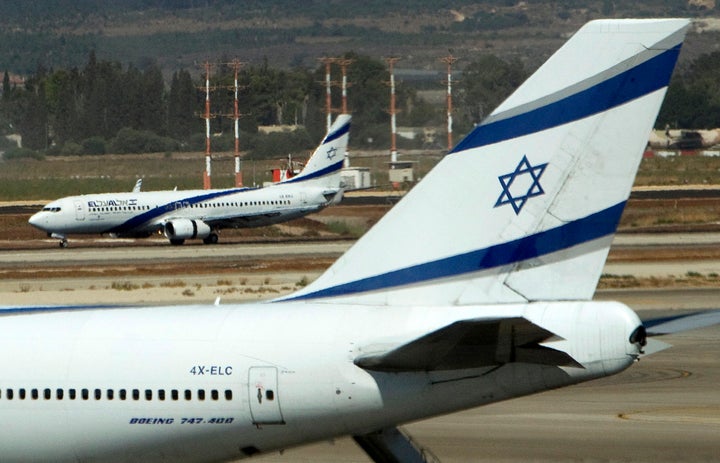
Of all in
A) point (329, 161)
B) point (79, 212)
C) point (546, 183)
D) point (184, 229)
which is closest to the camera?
point (546, 183)

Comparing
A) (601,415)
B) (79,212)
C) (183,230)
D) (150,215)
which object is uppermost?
(79,212)

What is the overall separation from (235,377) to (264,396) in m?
0.44

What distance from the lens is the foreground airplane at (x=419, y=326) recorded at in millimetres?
15609

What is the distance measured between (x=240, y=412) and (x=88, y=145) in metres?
139

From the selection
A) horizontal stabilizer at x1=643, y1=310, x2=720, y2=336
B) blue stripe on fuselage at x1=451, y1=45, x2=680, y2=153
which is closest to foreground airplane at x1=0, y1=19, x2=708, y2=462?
blue stripe on fuselage at x1=451, y1=45, x2=680, y2=153

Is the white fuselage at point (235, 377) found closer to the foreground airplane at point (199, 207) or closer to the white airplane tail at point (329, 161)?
the foreground airplane at point (199, 207)

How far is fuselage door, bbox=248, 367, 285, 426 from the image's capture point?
16062 millimetres

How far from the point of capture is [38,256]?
6962 centimetres

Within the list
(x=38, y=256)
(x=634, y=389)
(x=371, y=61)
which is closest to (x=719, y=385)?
(x=634, y=389)

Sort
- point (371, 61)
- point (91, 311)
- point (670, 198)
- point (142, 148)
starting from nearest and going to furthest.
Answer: point (91, 311)
point (670, 198)
point (371, 61)
point (142, 148)

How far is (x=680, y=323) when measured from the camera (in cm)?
1706

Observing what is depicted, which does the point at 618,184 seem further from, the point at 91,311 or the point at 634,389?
the point at 634,389

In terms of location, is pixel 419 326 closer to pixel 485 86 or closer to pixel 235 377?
pixel 235 377

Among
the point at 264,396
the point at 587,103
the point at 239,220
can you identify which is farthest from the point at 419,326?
the point at 239,220
